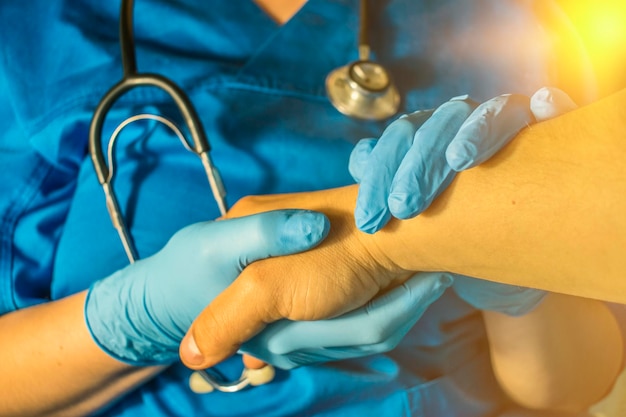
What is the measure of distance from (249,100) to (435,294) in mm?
359

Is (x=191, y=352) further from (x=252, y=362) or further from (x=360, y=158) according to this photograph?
(x=360, y=158)

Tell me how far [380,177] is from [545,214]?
142 mm

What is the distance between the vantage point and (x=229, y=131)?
0.73 metres

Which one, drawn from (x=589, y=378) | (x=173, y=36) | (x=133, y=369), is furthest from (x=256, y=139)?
(x=589, y=378)

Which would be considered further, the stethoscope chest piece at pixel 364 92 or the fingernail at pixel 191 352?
the stethoscope chest piece at pixel 364 92

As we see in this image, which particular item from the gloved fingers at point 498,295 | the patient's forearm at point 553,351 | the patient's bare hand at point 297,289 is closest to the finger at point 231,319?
the patient's bare hand at point 297,289

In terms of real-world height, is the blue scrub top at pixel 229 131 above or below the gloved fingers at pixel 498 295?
above

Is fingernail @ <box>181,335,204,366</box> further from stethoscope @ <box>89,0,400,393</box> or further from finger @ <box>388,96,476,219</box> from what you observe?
finger @ <box>388,96,476,219</box>

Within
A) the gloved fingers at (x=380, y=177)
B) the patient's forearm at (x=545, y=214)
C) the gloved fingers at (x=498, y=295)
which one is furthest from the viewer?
the gloved fingers at (x=498, y=295)

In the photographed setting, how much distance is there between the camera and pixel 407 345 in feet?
2.30

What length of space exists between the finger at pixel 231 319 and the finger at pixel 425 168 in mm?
158

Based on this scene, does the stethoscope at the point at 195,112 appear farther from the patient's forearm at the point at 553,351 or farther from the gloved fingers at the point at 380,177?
the patient's forearm at the point at 553,351

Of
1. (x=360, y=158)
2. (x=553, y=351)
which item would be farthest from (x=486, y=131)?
(x=553, y=351)

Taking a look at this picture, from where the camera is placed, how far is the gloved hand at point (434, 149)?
1.44 feet
